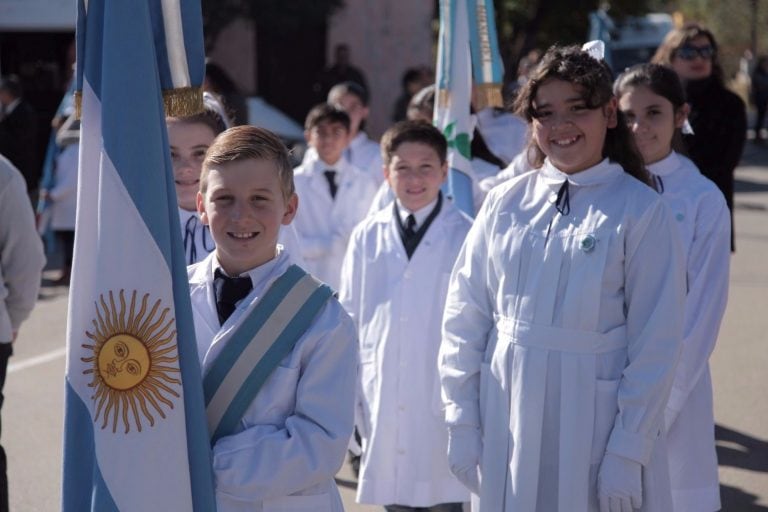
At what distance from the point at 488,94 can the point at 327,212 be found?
1.91 metres

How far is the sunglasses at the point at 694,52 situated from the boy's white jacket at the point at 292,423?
182 inches

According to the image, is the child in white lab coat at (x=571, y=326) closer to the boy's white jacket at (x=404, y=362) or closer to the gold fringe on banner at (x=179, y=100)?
the gold fringe on banner at (x=179, y=100)

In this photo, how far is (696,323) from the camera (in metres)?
4.59

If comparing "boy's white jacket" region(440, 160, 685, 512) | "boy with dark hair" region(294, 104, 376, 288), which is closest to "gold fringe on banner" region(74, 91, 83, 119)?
"boy's white jacket" region(440, 160, 685, 512)

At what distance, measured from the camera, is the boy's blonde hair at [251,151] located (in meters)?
3.14

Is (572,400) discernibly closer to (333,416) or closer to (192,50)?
(333,416)

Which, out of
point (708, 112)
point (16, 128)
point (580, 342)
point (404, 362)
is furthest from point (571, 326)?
point (16, 128)

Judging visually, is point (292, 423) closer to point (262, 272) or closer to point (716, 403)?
point (262, 272)

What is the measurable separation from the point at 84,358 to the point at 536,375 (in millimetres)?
1376

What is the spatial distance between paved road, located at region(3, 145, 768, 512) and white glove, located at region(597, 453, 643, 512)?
2.63 meters

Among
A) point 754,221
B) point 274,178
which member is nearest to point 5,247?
point 274,178

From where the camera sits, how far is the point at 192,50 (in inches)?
117

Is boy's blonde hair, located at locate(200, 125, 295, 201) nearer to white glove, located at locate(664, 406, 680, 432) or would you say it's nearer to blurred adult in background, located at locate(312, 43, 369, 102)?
white glove, located at locate(664, 406, 680, 432)

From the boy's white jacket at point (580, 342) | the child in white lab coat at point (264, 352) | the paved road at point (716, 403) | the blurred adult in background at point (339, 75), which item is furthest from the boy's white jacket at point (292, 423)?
the blurred adult in background at point (339, 75)
